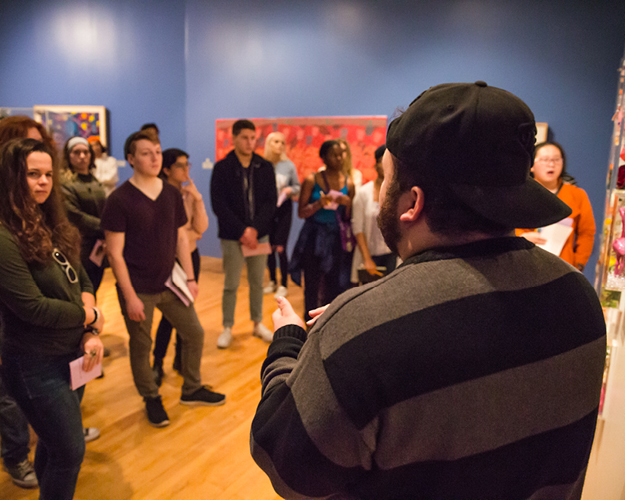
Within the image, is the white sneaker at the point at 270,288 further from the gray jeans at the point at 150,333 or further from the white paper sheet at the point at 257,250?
the gray jeans at the point at 150,333

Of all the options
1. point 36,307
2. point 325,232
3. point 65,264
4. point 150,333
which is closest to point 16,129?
point 65,264

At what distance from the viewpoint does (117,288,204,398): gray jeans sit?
2535 mm

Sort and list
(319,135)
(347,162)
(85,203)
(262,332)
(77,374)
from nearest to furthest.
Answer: (77,374)
(85,203)
(347,162)
(262,332)
(319,135)

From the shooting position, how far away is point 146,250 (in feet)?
8.09

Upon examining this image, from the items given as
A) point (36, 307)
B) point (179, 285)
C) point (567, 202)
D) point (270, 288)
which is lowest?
point (270, 288)

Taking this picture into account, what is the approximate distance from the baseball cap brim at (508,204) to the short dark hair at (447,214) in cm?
2

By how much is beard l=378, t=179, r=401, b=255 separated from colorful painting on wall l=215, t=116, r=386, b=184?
4626 millimetres

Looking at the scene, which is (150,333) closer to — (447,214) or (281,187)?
(447,214)

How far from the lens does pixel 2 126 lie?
2.18m

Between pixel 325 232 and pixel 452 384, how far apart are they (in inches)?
114

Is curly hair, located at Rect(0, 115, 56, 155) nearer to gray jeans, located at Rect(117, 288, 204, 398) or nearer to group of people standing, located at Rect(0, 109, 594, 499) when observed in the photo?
group of people standing, located at Rect(0, 109, 594, 499)

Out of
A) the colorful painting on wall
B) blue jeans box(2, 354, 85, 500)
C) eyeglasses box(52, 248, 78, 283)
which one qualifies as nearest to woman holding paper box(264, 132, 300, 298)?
the colorful painting on wall

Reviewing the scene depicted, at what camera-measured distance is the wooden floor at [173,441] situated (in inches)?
86.0

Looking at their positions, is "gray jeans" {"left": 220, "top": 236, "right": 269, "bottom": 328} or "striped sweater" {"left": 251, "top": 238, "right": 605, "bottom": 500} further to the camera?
"gray jeans" {"left": 220, "top": 236, "right": 269, "bottom": 328}
